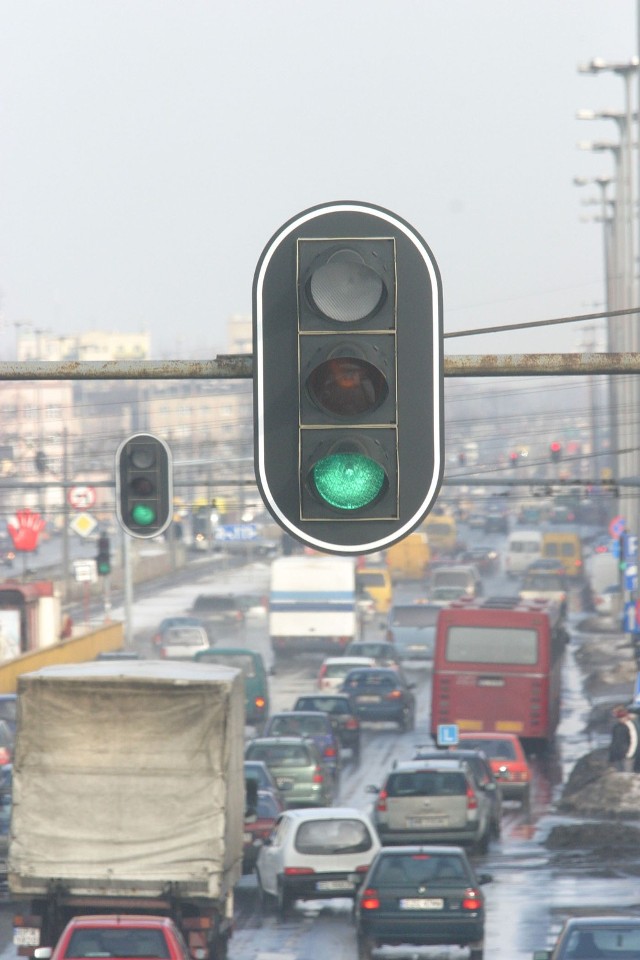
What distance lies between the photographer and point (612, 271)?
70062 millimetres

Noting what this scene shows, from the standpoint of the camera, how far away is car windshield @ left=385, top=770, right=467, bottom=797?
100 feet

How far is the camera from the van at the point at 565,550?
103000 mm

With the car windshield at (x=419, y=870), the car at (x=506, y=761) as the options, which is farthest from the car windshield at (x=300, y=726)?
the car windshield at (x=419, y=870)

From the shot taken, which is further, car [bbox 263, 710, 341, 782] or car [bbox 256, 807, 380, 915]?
car [bbox 263, 710, 341, 782]

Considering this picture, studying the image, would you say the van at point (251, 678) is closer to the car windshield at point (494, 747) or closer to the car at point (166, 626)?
the car at point (166, 626)

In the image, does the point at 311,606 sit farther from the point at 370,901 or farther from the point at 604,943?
the point at 604,943

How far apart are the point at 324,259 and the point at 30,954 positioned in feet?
56.8

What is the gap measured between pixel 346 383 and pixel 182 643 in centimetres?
5843

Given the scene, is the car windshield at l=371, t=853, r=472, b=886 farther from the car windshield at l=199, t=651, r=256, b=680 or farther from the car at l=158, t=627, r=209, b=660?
the car at l=158, t=627, r=209, b=660

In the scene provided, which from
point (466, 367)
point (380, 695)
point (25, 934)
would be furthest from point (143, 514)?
point (380, 695)

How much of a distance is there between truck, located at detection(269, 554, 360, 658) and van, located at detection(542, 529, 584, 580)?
1469 inches

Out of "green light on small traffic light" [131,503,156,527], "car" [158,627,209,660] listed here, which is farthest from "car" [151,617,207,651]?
"green light on small traffic light" [131,503,156,527]

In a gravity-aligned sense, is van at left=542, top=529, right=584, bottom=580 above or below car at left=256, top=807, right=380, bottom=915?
above

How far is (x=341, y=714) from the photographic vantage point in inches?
1768
